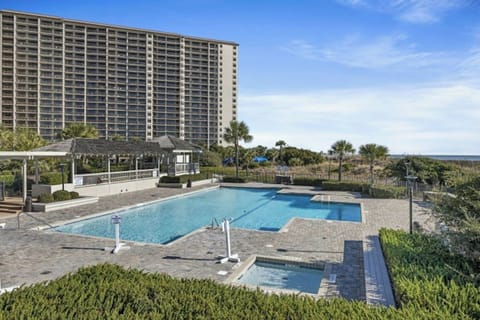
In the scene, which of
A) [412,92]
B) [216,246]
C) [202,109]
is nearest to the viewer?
[216,246]

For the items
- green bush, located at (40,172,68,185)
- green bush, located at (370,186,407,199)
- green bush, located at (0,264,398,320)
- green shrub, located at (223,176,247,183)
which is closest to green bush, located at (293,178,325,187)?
green shrub, located at (223,176,247,183)

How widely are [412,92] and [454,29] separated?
6.68m

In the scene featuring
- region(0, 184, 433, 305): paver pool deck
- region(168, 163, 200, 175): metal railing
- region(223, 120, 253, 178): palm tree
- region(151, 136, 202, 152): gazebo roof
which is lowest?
region(0, 184, 433, 305): paver pool deck

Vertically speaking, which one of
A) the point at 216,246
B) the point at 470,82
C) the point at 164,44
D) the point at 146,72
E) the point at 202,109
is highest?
the point at 164,44

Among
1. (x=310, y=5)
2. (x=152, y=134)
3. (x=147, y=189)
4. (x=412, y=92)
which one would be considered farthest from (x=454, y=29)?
(x=152, y=134)

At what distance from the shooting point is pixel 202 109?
83938 mm

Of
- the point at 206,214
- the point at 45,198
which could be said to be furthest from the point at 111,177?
the point at 206,214

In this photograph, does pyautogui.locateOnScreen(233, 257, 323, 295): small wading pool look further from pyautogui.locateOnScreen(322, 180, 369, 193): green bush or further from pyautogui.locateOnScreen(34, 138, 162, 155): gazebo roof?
pyautogui.locateOnScreen(322, 180, 369, 193): green bush

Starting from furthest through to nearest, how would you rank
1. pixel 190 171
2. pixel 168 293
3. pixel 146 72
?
pixel 146 72 < pixel 190 171 < pixel 168 293

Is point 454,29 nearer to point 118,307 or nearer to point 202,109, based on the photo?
point 118,307

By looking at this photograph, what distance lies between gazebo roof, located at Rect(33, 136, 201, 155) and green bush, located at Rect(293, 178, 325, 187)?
941 cm

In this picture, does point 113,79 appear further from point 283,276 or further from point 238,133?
point 283,276

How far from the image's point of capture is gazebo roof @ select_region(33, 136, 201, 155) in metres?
18.1

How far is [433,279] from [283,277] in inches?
138
